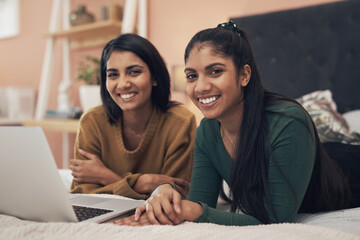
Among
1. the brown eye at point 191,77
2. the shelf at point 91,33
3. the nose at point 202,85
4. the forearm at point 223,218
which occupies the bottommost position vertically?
the forearm at point 223,218

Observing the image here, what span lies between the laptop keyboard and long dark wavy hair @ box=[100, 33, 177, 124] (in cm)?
62

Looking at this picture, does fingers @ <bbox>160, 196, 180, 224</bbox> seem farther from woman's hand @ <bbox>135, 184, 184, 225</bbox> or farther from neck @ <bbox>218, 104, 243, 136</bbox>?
neck @ <bbox>218, 104, 243, 136</bbox>

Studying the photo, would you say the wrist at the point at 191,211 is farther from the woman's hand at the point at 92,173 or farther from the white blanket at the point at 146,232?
the woman's hand at the point at 92,173

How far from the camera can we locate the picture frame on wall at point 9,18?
371 cm

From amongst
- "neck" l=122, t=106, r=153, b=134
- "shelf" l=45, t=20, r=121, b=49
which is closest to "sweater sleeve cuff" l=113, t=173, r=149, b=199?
"neck" l=122, t=106, r=153, b=134

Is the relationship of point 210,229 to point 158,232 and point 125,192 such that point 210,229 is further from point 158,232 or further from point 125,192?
point 125,192

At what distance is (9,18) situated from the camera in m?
3.80

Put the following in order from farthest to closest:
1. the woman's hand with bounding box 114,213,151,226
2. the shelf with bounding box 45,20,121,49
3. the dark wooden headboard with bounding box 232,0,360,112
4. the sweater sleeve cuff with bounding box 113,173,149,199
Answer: the shelf with bounding box 45,20,121,49
the dark wooden headboard with bounding box 232,0,360,112
the sweater sleeve cuff with bounding box 113,173,149,199
the woman's hand with bounding box 114,213,151,226

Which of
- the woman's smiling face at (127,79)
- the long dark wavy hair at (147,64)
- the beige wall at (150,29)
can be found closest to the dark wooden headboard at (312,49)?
the beige wall at (150,29)

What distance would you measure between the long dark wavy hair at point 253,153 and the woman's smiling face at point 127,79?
1.40 feet

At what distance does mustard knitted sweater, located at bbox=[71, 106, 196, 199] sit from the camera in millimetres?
1412

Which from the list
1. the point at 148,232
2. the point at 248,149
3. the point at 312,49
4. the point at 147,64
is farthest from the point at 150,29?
the point at 148,232

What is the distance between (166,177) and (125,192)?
0.56ft

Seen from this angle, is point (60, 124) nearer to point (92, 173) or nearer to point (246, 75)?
point (92, 173)
